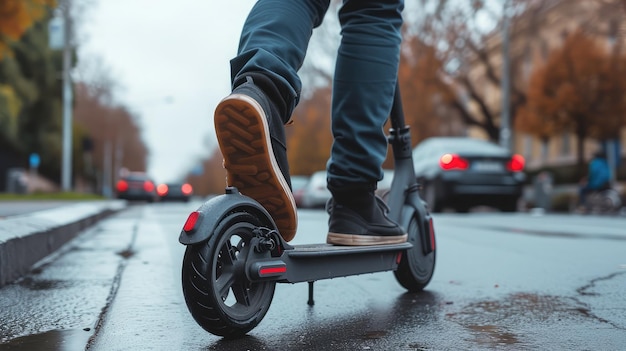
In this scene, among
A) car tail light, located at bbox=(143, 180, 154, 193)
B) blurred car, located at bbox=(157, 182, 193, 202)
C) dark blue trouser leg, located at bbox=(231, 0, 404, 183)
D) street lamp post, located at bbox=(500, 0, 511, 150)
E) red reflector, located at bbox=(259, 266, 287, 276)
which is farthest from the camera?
blurred car, located at bbox=(157, 182, 193, 202)

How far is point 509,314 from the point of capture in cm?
283

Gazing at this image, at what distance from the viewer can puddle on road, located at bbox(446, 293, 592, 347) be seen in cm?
241

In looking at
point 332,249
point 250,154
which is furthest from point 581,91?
point 250,154

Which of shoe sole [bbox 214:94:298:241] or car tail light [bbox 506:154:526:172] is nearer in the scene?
shoe sole [bbox 214:94:298:241]

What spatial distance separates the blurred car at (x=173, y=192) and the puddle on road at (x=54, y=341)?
129ft

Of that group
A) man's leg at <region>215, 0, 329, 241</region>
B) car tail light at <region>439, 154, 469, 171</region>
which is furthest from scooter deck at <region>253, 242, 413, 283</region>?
car tail light at <region>439, 154, 469, 171</region>

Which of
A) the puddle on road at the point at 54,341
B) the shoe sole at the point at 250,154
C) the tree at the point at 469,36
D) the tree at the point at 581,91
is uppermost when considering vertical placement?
the tree at the point at 469,36

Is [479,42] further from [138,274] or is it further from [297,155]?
[138,274]

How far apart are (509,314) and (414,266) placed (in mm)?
571

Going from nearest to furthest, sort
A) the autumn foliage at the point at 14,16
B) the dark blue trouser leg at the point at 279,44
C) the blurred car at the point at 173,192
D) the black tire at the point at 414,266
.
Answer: the dark blue trouser leg at the point at 279,44
the black tire at the point at 414,266
the autumn foliage at the point at 14,16
the blurred car at the point at 173,192

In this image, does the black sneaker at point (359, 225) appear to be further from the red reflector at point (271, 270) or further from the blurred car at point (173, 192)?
the blurred car at point (173, 192)

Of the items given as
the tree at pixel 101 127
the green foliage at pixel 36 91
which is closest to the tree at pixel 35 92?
the green foliage at pixel 36 91

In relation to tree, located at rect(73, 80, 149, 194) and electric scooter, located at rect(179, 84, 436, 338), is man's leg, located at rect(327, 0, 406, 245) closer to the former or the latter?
electric scooter, located at rect(179, 84, 436, 338)

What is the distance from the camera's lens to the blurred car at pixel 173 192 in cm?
4122
